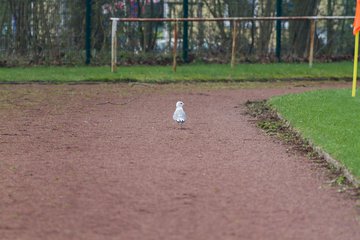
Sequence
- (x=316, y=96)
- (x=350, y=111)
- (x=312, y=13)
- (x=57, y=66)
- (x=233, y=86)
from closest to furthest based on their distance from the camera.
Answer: (x=350, y=111) < (x=316, y=96) < (x=233, y=86) < (x=57, y=66) < (x=312, y=13)

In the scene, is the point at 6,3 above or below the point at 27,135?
above

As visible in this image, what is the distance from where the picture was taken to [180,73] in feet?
70.0

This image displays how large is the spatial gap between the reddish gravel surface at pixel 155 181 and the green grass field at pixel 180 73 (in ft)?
17.9

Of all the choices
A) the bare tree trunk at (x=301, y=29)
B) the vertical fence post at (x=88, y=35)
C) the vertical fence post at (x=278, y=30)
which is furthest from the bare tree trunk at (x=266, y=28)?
the vertical fence post at (x=88, y=35)

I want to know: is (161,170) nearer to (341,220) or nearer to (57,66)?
(341,220)

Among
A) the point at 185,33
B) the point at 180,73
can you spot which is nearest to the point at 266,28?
the point at 185,33

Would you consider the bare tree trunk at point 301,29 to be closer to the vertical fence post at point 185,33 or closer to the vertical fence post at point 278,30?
the vertical fence post at point 278,30

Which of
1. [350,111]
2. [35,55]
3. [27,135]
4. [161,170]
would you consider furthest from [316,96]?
[35,55]

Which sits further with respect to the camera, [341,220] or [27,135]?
[27,135]

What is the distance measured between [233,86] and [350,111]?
6535mm

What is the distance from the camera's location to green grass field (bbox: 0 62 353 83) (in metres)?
20.3

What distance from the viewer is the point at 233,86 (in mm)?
19625

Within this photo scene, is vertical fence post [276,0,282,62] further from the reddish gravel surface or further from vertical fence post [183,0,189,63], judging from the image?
the reddish gravel surface

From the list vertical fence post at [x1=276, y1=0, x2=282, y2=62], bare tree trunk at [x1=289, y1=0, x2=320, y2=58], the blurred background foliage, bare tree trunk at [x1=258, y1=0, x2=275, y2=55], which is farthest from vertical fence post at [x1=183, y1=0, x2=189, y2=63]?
bare tree trunk at [x1=289, y1=0, x2=320, y2=58]
